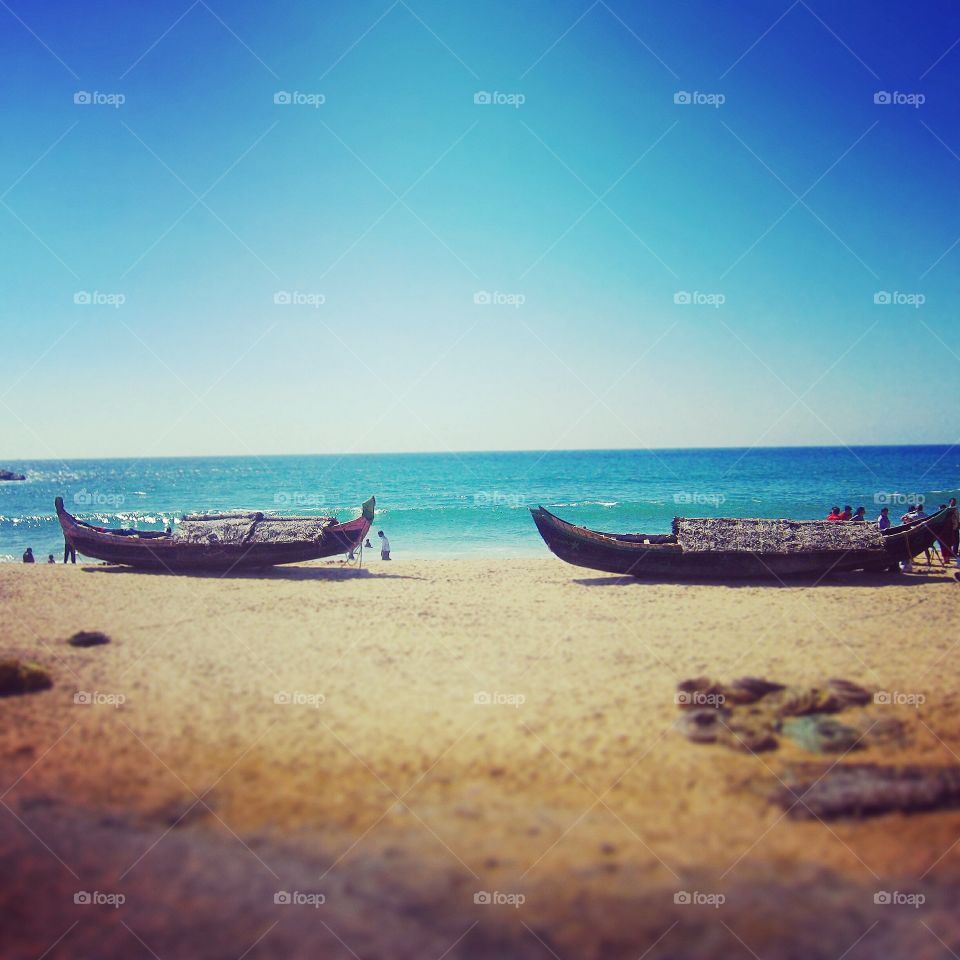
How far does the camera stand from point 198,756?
6.65 m

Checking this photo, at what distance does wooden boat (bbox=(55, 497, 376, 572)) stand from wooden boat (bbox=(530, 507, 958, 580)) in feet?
24.1

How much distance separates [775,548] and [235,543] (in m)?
14.5

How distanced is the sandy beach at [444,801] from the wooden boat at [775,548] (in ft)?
12.9

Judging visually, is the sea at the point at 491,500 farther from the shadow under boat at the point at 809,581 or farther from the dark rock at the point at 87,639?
the dark rock at the point at 87,639

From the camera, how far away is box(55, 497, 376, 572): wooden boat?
17219mm

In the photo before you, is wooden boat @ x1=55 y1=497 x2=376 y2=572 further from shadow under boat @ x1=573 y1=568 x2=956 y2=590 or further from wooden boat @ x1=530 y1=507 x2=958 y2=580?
wooden boat @ x1=530 y1=507 x2=958 y2=580

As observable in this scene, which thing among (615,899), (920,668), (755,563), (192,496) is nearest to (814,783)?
(615,899)

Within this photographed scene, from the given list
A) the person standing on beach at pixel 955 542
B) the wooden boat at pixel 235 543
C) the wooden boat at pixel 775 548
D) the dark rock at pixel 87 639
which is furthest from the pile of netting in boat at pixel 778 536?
the dark rock at pixel 87 639

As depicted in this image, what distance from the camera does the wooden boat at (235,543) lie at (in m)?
17.2

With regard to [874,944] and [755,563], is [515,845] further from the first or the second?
[755,563]

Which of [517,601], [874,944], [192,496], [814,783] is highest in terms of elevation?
[192,496]

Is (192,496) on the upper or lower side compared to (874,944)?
upper

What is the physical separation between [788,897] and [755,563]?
11.5 meters

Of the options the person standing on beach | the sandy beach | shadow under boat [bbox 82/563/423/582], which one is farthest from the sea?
the sandy beach
